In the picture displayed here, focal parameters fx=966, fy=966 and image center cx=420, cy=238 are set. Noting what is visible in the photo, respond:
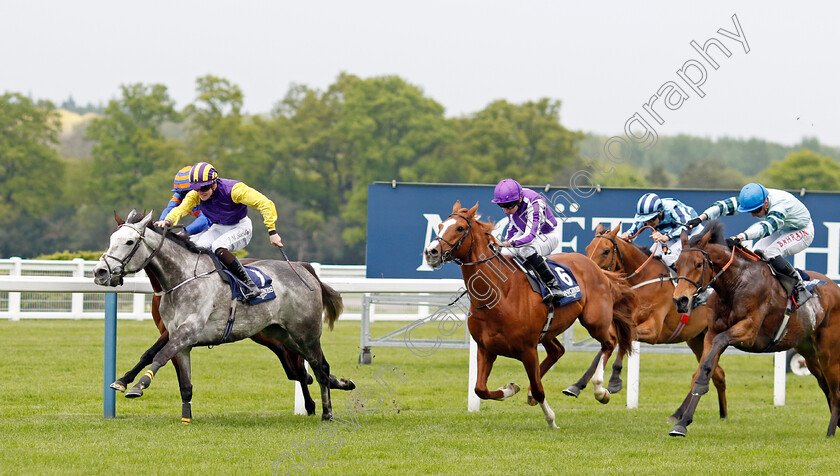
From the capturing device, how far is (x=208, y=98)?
164 ft

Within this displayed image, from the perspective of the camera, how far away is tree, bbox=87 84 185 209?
46931 millimetres

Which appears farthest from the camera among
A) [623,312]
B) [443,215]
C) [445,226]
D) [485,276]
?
[443,215]

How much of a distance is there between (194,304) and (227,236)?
72 cm

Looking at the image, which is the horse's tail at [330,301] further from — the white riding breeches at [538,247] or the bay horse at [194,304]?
the white riding breeches at [538,247]

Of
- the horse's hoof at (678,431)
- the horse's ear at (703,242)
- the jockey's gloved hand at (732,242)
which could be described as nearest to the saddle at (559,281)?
the horse's ear at (703,242)

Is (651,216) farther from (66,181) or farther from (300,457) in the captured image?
(66,181)

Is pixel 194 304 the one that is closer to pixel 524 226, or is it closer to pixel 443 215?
pixel 524 226

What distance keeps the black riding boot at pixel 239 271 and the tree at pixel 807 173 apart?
183 ft

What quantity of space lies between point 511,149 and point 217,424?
143 feet

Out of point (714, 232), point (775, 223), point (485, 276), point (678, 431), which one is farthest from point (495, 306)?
point (775, 223)

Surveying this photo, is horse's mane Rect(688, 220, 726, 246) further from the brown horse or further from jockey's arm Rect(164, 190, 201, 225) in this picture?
jockey's arm Rect(164, 190, 201, 225)

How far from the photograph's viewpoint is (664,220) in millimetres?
8914

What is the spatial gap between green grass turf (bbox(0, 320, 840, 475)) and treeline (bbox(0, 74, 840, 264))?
34.7m

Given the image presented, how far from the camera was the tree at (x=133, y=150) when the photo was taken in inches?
1848
